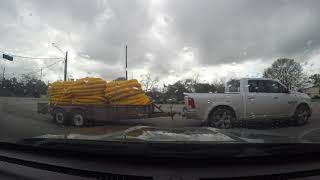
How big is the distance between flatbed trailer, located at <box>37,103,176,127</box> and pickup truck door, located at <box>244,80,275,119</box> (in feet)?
9.46

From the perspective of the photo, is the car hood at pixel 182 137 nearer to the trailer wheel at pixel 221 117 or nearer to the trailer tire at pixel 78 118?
the trailer wheel at pixel 221 117

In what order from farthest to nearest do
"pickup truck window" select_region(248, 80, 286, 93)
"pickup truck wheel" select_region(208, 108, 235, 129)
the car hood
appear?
"pickup truck window" select_region(248, 80, 286, 93)
"pickup truck wheel" select_region(208, 108, 235, 129)
the car hood

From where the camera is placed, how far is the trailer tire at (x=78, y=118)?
11.9 m

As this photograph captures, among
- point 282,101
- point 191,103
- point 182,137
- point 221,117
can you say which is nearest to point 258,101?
point 282,101

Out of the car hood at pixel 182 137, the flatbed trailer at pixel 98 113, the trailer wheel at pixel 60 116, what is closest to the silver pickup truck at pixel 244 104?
the flatbed trailer at pixel 98 113

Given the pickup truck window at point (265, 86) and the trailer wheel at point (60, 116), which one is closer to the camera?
the pickup truck window at point (265, 86)

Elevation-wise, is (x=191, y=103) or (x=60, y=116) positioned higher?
(x=191, y=103)

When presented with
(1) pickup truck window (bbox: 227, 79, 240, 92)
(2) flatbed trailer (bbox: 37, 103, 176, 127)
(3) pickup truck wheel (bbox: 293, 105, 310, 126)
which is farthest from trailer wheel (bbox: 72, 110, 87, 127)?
(3) pickup truck wheel (bbox: 293, 105, 310, 126)

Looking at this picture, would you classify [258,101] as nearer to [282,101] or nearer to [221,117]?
[282,101]

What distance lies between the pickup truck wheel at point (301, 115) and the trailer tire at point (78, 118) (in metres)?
7.16

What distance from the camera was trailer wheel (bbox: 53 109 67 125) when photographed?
39.9 ft

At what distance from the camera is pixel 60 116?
12469 millimetres

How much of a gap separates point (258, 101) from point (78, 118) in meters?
6.11

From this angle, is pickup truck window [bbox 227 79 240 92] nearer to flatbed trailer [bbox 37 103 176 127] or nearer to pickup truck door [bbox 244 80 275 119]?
pickup truck door [bbox 244 80 275 119]
